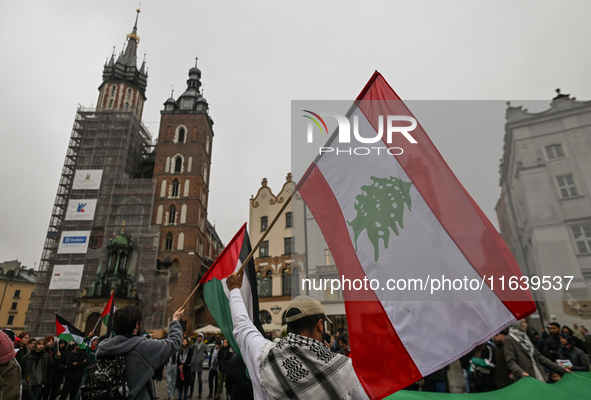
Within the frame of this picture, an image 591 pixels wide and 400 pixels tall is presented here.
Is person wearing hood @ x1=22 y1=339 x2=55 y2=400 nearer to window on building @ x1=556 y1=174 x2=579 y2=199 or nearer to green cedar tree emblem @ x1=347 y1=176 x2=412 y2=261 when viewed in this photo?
green cedar tree emblem @ x1=347 y1=176 x2=412 y2=261

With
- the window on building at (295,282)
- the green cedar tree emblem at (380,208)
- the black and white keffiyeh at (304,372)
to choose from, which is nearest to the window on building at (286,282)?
the window on building at (295,282)

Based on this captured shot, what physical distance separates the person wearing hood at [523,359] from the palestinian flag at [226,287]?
3.51m

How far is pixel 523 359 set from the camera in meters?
4.71

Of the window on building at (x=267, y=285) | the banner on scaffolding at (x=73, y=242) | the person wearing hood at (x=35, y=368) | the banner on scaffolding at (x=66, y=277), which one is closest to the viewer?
the person wearing hood at (x=35, y=368)

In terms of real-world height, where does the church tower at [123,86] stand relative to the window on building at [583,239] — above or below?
above

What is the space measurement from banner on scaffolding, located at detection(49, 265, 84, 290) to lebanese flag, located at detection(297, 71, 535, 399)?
36.2 meters

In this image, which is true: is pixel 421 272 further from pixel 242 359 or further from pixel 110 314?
pixel 110 314

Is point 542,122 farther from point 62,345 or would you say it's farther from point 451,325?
point 62,345

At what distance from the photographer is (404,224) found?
8.80 feet

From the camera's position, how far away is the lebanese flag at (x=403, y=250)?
7.02 feet

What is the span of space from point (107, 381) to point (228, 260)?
1.69 meters

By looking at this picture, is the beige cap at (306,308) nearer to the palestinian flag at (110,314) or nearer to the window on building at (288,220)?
the palestinian flag at (110,314)

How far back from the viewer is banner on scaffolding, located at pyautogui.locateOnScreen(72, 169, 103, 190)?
36188mm

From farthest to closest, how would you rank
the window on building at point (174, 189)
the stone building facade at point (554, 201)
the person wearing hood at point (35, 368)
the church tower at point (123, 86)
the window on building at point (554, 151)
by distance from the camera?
the church tower at point (123, 86), the window on building at point (174, 189), the window on building at point (554, 151), the stone building facade at point (554, 201), the person wearing hood at point (35, 368)
